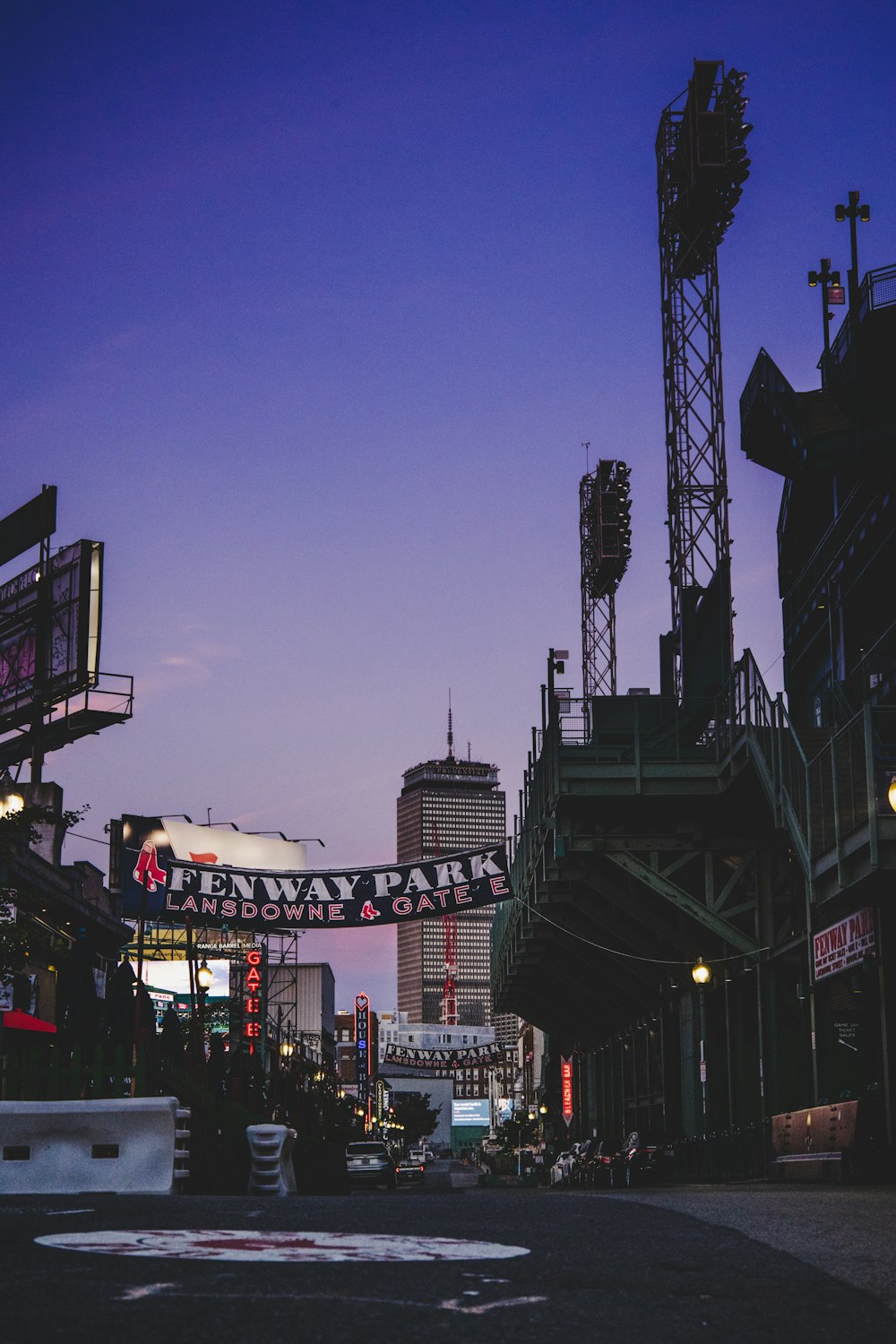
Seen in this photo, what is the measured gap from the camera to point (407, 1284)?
5707 millimetres

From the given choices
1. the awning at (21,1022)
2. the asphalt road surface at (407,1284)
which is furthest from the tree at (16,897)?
the asphalt road surface at (407,1284)

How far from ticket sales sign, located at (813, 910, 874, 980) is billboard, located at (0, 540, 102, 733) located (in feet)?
87.0

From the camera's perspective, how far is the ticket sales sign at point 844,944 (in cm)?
1986

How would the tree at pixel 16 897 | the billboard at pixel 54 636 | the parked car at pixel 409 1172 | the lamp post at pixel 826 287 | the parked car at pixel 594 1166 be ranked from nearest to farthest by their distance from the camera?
1. the tree at pixel 16 897
2. the parked car at pixel 594 1166
3. the lamp post at pixel 826 287
4. the billboard at pixel 54 636
5. the parked car at pixel 409 1172

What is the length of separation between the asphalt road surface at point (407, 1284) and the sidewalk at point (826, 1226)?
0.18m

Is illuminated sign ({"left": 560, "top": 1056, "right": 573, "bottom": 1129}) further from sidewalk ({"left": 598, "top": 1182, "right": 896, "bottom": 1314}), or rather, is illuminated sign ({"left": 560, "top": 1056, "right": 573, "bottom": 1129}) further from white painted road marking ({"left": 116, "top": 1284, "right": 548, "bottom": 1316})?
white painted road marking ({"left": 116, "top": 1284, "right": 548, "bottom": 1316})

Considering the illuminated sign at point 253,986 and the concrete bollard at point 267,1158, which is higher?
the illuminated sign at point 253,986

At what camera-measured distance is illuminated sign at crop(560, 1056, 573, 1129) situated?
72.7 meters

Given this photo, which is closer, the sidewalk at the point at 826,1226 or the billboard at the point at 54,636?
the sidewalk at the point at 826,1226

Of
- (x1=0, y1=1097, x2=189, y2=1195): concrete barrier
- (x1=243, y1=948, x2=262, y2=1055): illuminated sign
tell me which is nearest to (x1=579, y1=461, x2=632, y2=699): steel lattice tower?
(x1=243, y1=948, x2=262, y2=1055): illuminated sign

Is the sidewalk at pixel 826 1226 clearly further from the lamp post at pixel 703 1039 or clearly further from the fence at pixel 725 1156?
the lamp post at pixel 703 1039

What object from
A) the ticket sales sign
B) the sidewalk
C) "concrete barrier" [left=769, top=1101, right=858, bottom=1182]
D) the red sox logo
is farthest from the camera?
the red sox logo

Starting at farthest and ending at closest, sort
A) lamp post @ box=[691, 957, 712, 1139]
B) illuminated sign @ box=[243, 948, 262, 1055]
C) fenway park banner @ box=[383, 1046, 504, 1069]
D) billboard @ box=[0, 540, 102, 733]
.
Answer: fenway park banner @ box=[383, 1046, 504, 1069] → illuminated sign @ box=[243, 948, 262, 1055] → billboard @ box=[0, 540, 102, 733] → lamp post @ box=[691, 957, 712, 1139]

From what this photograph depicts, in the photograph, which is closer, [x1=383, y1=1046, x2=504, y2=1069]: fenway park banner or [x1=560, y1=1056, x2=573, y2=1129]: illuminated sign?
[x1=560, y1=1056, x2=573, y2=1129]: illuminated sign
